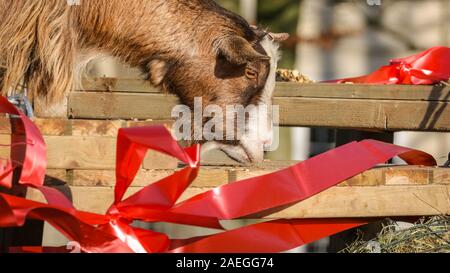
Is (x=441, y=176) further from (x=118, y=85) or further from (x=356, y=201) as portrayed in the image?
(x=118, y=85)

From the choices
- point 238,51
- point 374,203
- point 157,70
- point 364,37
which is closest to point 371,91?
point 238,51

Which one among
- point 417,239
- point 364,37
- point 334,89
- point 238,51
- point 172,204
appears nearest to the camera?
point 172,204

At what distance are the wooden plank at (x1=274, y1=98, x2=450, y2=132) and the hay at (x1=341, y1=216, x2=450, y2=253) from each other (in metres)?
1.09

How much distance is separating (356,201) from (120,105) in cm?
179

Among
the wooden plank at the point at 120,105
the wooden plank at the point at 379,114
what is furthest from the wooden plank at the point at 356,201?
→ the wooden plank at the point at 120,105

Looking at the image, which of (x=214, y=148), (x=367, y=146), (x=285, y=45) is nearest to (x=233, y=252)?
(x=367, y=146)

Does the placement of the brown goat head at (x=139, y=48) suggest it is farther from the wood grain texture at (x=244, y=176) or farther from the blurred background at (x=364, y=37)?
the blurred background at (x=364, y=37)

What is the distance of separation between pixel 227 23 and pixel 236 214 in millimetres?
1849

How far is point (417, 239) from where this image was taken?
331 centimetres

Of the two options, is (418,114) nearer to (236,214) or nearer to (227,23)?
(227,23)

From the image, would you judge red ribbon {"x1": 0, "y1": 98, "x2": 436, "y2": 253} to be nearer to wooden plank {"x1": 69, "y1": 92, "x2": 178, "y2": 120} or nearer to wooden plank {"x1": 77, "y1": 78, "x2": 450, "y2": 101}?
wooden plank {"x1": 77, "y1": 78, "x2": 450, "y2": 101}

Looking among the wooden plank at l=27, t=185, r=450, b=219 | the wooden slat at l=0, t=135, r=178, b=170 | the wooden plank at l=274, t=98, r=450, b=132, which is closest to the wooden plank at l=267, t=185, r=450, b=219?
the wooden plank at l=27, t=185, r=450, b=219

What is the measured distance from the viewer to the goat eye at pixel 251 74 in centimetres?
459

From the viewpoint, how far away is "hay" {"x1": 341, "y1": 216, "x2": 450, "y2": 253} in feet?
10.7
